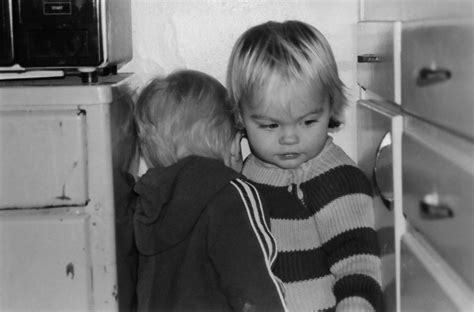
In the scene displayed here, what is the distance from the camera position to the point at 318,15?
1471 millimetres

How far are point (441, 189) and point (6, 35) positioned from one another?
2.17 feet

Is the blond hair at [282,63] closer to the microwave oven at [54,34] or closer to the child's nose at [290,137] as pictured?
the child's nose at [290,137]

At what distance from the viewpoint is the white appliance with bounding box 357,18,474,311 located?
778 mm

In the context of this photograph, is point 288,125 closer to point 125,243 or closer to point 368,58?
point 368,58

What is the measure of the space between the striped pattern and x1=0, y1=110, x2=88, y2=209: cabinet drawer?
24cm

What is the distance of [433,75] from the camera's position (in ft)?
2.74

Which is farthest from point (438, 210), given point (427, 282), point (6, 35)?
point (6, 35)

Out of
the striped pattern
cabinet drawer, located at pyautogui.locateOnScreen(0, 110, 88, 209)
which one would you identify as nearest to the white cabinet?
the striped pattern

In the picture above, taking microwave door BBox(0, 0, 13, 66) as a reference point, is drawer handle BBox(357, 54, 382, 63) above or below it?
below

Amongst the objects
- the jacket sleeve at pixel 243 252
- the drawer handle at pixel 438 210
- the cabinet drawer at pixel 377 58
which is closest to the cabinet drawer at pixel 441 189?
the drawer handle at pixel 438 210

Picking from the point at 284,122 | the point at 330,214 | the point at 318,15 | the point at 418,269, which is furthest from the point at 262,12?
the point at 418,269

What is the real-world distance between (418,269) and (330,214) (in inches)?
9.9

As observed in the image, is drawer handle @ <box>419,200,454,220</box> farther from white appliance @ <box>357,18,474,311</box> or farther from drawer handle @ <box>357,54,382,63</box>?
drawer handle @ <box>357,54,382,63</box>

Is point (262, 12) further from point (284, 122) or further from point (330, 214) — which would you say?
point (330, 214)
